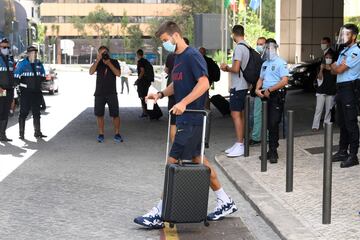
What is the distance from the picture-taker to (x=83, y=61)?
374 ft

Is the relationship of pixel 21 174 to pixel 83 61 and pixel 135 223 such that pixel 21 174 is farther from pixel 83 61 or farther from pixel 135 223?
pixel 83 61

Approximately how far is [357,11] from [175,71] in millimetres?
33435

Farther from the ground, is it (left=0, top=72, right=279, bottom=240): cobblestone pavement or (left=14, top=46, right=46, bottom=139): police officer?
(left=14, top=46, right=46, bottom=139): police officer

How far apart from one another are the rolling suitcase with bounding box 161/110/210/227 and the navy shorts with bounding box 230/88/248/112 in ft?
14.7

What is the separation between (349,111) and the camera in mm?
9000

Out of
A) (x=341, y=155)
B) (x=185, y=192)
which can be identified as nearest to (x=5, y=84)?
(x=341, y=155)

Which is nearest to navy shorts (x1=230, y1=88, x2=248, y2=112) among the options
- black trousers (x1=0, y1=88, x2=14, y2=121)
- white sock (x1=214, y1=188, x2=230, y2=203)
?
white sock (x1=214, y1=188, x2=230, y2=203)

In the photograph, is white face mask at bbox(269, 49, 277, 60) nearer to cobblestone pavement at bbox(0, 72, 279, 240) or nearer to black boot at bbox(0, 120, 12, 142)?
cobblestone pavement at bbox(0, 72, 279, 240)

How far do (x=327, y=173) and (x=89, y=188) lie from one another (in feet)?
11.3

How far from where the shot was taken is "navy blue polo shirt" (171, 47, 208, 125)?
6418 mm

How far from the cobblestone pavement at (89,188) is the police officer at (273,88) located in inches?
37.2

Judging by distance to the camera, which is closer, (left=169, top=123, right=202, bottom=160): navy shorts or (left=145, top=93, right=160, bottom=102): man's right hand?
(left=169, top=123, right=202, bottom=160): navy shorts

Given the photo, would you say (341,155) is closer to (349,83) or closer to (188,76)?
(349,83)

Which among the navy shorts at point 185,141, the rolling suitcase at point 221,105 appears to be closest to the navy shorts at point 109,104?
the rolling suitcase at point 221,105
